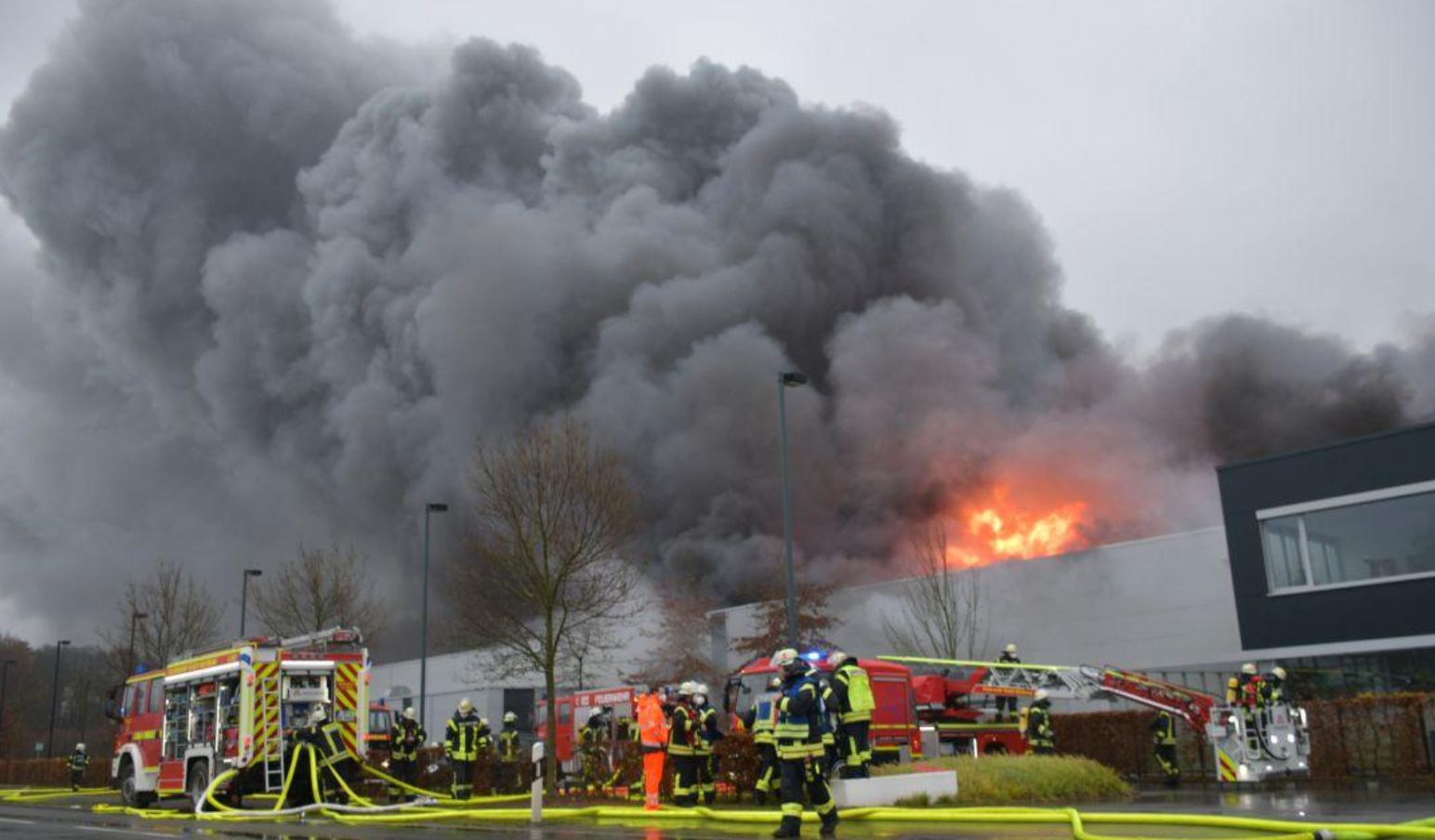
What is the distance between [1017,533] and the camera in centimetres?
3875

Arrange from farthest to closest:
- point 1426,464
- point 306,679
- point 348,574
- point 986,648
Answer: point 348,574 → point 986,648 → point 1426,464 → point 306,679

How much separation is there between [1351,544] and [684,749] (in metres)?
16.4

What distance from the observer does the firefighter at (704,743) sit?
13266mm

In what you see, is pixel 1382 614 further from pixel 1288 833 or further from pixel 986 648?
pixel 1288 833

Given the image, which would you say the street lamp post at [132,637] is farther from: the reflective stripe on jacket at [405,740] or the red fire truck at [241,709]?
the reflective stripe on jacket at [405,740]

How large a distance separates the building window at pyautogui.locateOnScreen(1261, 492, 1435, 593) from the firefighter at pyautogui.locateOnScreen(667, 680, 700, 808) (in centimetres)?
1589

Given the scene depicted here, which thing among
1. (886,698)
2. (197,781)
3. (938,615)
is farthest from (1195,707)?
(197,781)

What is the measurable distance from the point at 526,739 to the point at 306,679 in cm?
2136

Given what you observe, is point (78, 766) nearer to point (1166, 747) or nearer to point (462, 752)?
point (462, 752)

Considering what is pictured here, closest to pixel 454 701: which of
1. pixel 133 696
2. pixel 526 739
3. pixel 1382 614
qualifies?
pixel 526 739

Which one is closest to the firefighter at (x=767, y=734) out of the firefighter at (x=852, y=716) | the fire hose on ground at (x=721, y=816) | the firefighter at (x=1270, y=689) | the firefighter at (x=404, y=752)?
the fire hose on ground at (x=721, y=816)

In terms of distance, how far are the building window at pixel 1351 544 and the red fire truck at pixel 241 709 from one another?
17813 millimetres

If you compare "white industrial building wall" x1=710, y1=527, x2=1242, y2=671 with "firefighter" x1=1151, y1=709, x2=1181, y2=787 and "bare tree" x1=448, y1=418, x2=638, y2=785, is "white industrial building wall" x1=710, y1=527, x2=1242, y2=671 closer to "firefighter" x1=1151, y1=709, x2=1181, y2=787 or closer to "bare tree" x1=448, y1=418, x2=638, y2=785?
"firefighter" x1=1151, y1=709, x2=1181, y2=787

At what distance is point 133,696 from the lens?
20000mm
